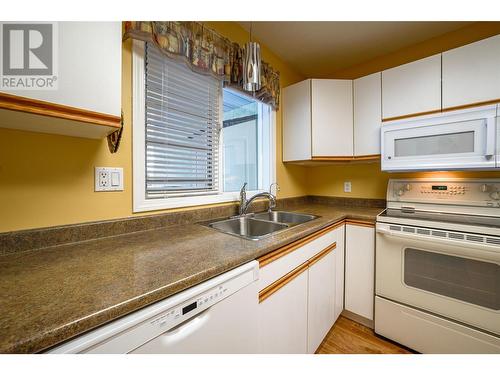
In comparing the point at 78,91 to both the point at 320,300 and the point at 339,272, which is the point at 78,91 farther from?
the point at 339,272

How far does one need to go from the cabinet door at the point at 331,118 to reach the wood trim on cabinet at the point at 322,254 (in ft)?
A: 2.83

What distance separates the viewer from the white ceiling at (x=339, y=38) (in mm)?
1711

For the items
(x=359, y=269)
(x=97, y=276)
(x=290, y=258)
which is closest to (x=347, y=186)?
(x=359, y=269)

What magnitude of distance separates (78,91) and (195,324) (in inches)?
32.5

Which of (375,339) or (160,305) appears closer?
(160,305)

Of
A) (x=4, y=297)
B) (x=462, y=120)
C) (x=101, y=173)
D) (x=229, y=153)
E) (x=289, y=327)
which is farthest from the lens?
(x=229, y=153)

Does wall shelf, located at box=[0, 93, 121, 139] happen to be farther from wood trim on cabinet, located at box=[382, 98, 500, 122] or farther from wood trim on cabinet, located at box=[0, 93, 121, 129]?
wood trim on cabinet, located at box=[382, 98, 500, 122]

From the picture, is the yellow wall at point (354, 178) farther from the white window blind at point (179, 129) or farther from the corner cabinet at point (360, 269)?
the white window blind at point (179, 129)

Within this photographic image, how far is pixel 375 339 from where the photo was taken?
1.58 m

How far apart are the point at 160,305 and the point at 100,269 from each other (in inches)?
10.6

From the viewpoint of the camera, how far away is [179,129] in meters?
1.40

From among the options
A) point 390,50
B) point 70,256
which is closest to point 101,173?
point 70,256

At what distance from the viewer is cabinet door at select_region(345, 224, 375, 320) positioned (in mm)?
1646

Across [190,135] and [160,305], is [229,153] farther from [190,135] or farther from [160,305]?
[160,305]
